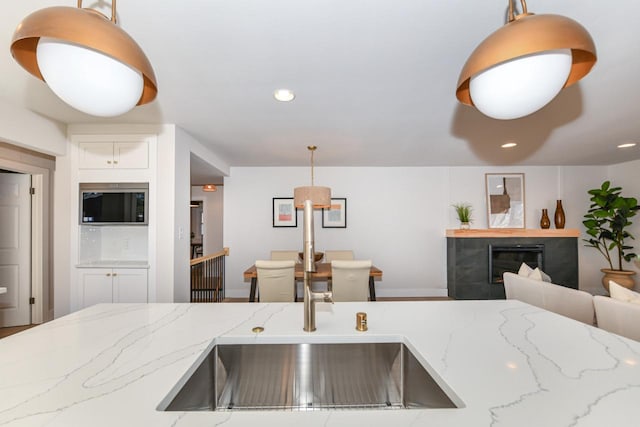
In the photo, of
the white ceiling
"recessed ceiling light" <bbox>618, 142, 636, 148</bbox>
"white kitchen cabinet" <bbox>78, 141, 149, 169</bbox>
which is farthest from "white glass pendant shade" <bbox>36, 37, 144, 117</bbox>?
"recessed ceiling light" <bbox>618, 142, 636, 148</bbox>

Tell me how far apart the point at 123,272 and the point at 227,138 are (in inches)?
70.9

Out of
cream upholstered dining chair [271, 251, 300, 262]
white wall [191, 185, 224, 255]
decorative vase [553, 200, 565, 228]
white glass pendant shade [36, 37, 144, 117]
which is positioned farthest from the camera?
white wall [191, 185, 224, 255]

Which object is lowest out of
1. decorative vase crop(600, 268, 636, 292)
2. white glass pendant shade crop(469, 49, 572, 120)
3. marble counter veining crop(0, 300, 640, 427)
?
decorative vase crop(600, 268, 636, 292)

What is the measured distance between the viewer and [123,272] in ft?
9.45

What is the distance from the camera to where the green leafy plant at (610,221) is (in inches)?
183

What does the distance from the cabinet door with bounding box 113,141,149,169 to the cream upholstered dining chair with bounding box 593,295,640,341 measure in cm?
392

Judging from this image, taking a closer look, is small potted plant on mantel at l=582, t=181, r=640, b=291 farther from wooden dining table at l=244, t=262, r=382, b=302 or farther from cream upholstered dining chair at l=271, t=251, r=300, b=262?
cream upholstered dining chair at l=271, t=251, r=300, b=262

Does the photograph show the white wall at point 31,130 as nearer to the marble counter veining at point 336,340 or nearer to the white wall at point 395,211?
the marble counter veining at point 336,340

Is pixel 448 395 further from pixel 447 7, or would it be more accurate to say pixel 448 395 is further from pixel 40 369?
pixel 447 7

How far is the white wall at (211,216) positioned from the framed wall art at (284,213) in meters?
2.90

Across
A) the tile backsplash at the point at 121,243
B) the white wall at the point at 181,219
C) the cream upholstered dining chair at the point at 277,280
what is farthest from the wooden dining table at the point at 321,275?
the tile backsplash at the point at 121,243

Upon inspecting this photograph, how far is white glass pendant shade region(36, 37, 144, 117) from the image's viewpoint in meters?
0.75

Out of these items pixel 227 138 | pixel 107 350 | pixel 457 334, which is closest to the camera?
pixel 107 350

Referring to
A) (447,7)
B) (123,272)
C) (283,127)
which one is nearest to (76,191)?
(123,272)
